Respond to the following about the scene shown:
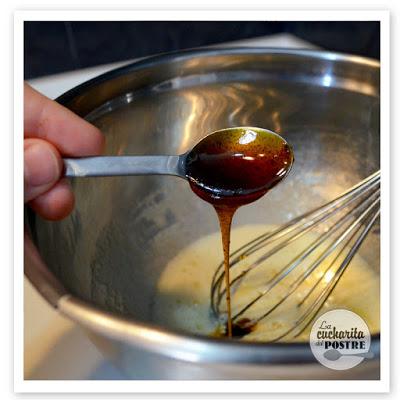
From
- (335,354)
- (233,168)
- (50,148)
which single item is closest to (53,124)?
(50,148)

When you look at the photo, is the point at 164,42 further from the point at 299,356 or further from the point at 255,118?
the point at 299,356

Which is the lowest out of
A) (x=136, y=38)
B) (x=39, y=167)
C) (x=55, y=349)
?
(x=55, y=349)

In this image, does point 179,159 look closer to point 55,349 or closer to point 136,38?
point 55,349

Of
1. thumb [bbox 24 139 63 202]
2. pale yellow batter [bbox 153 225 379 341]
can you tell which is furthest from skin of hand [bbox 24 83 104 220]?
pale yellow batter [bbox 153 225 379 341]

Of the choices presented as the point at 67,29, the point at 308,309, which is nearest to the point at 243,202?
the point at 308,309

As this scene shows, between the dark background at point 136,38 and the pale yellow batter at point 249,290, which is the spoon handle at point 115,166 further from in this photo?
the dark background at point 136,38

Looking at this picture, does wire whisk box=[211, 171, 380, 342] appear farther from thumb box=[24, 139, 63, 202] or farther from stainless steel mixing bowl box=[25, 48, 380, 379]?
thumb box=[24, 139, 63, 202]
